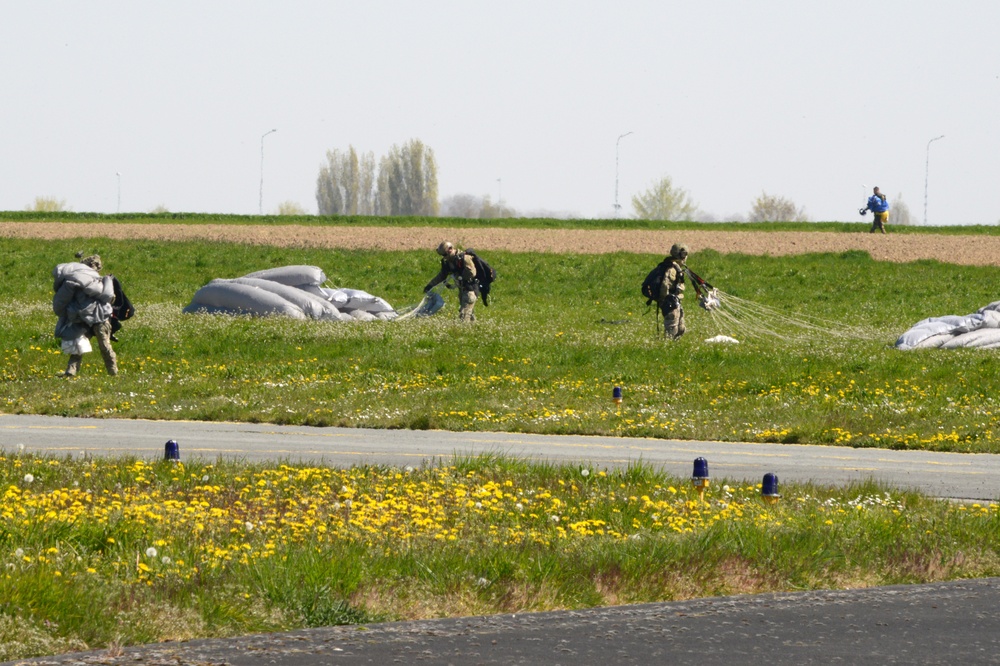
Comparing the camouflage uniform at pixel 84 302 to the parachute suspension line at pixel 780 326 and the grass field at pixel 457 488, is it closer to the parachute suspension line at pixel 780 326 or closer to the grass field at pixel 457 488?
the grass field at pixel 457 488

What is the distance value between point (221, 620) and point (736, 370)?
14825 mm

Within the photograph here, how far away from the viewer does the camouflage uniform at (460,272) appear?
26219 mm

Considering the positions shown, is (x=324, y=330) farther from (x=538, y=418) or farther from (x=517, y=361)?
(x=538, y=418)

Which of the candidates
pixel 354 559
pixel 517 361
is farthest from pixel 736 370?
pixel 354 559

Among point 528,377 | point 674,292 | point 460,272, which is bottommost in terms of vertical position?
point 528,377

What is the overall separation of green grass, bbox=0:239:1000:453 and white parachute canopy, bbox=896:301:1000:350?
0.68 metres

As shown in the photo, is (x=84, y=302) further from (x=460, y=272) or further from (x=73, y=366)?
(x=460, y=272)

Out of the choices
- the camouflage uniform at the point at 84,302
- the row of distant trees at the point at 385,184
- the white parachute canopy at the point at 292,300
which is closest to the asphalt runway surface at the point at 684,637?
the camouflage uniform at the point at 84,302

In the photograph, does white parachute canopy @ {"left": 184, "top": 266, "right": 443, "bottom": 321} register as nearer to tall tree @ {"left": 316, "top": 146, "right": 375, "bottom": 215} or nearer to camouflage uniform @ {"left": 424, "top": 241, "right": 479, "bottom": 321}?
camouflage uniform @ {"left": 424, "top": 241, "right": 479, "bottom": 321}

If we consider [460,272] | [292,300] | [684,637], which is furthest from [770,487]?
[292,300]

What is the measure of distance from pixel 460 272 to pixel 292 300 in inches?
173

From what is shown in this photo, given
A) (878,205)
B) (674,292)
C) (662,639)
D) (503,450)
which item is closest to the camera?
(662,639)

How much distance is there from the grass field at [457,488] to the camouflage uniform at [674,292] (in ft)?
1.38

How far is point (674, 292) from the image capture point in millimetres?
23938
